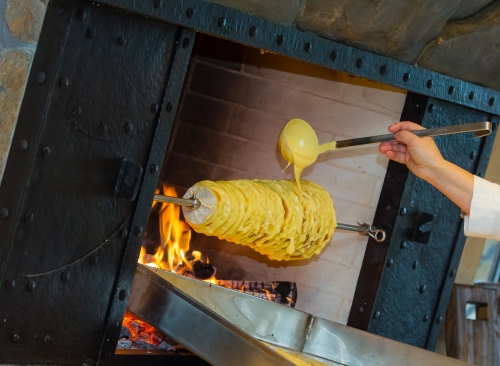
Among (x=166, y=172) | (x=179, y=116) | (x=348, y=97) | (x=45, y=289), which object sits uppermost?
(x=348, y=97)

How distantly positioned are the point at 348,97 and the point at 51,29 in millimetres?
1335

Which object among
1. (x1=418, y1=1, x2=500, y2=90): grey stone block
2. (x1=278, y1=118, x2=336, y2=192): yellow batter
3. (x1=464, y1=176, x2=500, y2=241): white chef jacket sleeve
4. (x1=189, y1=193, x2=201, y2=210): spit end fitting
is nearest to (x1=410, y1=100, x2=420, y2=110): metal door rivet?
(x1=418, y1=1, x2=500, y2=90): grey stone block

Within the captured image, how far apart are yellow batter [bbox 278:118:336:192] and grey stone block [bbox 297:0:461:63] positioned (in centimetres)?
34

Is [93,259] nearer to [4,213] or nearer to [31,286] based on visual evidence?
[31,286]

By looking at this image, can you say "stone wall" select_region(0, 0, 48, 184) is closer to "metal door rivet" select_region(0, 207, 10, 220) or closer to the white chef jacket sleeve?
"metal door rivet" select_region(0, 207, 10, 220)

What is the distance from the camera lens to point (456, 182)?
216 cm

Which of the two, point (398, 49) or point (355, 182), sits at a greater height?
point (398, 49)

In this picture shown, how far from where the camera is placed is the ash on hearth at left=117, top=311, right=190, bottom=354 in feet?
7.83

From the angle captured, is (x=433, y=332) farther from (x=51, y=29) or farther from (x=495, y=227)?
(x=51, y=29)

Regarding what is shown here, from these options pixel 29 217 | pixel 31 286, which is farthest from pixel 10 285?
pixel 29 217

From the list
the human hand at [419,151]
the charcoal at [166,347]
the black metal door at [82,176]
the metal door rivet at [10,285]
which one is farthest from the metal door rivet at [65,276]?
the human hand at [419,151]

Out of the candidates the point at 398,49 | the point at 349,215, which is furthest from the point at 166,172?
the point at 398,49

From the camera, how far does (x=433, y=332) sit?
2787mm

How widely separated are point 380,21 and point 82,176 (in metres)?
1.01
